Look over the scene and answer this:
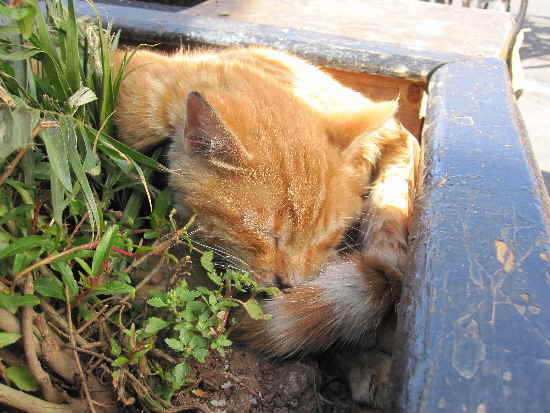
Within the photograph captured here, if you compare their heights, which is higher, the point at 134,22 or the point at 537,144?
the point at 134,22

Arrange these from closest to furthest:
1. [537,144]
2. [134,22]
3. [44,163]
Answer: [44,163], [134,22], [537,144]

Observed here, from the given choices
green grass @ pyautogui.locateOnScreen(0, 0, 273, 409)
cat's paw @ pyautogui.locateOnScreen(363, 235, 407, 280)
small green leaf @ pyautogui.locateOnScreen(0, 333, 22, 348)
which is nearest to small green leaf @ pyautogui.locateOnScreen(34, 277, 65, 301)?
green grass @ pyautogui.locateOnScreen(0, 0, 273, 409)

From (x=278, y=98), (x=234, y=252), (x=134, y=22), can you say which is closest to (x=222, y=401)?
(x=234, y=252)

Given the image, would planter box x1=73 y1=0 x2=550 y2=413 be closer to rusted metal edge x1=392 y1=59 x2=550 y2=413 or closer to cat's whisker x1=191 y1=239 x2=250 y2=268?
rusted metal edge x1=392 y1=59 x2=550 y2=413

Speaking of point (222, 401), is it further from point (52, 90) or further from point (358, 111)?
point (358, 111)

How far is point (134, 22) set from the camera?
2438 millimetres

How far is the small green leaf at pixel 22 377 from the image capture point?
3.41 ft

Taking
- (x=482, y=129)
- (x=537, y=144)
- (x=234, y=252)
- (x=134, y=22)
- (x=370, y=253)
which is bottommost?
(x=537, y=144)

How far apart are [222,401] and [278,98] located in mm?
1055

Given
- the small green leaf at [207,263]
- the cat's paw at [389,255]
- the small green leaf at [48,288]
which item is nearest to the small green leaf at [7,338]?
the small green leaf at [48,288]

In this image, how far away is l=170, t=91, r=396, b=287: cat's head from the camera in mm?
1594

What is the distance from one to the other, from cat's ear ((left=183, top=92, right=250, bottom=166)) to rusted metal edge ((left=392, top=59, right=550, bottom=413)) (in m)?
0.57

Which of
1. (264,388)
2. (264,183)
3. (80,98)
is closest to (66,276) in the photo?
(80,98)

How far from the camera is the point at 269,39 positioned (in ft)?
8.07
